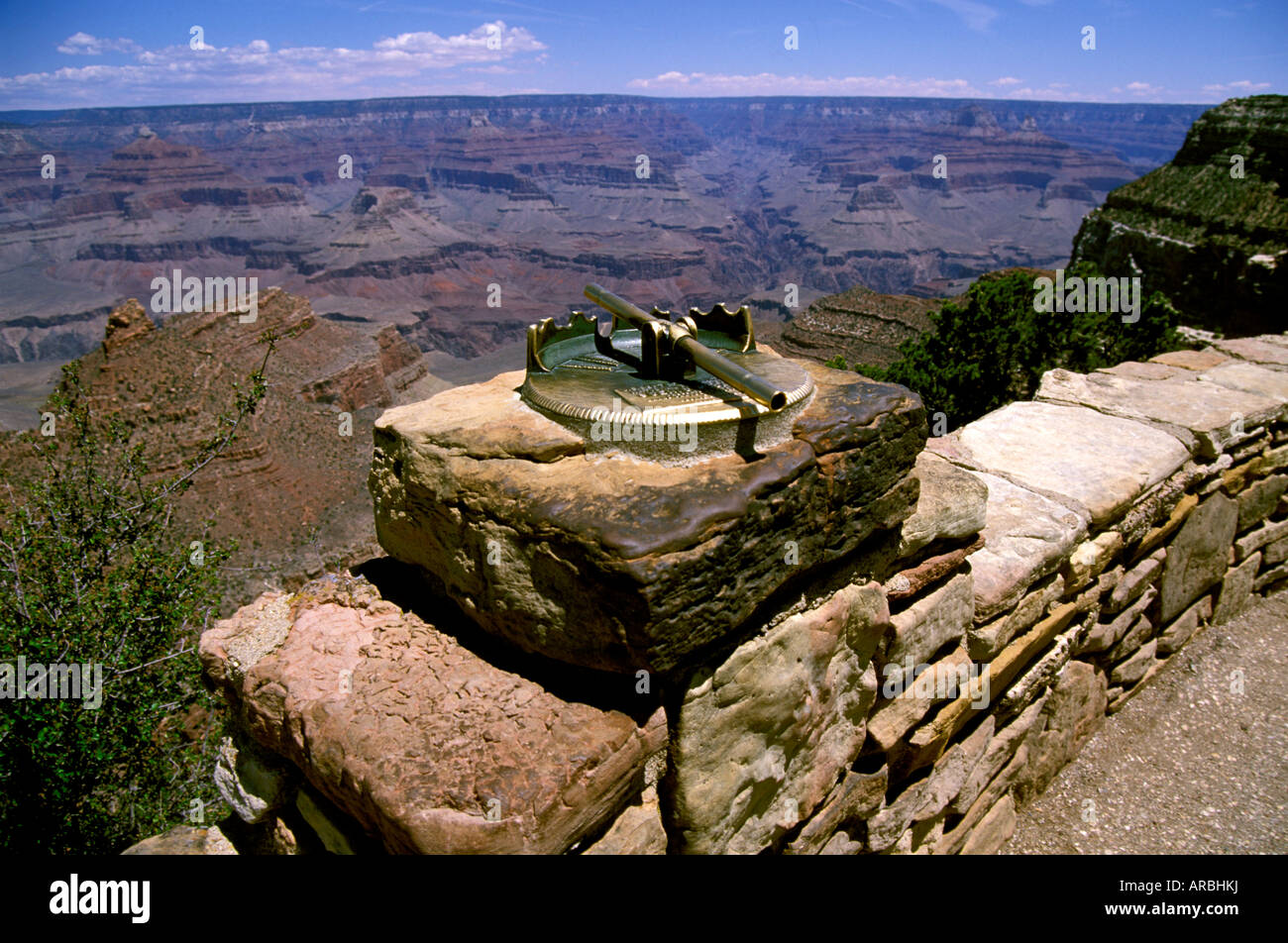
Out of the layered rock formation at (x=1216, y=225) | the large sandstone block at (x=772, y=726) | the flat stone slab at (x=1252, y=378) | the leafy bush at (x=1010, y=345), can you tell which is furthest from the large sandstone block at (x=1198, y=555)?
the layered rock formation at (x=1216, y=225)

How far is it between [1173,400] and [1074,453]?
1.53 meters

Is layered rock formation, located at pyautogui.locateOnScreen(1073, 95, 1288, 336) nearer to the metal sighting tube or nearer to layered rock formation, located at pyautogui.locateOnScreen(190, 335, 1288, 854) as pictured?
layered rock formation, located at pyautogui.locateOnScreen(190, 335, 1288, 854)

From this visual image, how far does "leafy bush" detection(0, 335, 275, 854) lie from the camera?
5590mm

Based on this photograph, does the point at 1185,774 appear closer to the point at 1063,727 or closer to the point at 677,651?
the point at 1063,727

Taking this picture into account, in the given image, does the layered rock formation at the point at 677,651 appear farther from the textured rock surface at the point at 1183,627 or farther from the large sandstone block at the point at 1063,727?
the textured rock surface at the point at 1183,627

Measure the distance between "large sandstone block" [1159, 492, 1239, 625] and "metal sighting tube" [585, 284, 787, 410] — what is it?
392 cm

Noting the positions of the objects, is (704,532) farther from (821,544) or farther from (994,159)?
(994,159)

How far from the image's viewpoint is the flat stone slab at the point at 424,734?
7.39 ft

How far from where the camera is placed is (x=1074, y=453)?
5.16 m

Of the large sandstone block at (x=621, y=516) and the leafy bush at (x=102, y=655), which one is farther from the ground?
the large sandstone block at (x=621, y=516)

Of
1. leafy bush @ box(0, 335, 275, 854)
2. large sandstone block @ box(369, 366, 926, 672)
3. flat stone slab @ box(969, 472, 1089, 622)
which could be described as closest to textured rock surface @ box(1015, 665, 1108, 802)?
flat stone slab @ box(969, 472, 1089, 622)

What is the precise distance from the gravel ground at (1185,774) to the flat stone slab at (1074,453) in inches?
61.2

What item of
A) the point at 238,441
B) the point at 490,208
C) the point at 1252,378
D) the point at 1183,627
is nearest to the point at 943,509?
the point at 1183,627
